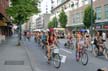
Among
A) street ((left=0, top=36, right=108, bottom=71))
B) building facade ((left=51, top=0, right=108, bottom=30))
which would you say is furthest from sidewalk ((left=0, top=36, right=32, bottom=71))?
building facade ((left=51, top=0, right=108, bottom=30))

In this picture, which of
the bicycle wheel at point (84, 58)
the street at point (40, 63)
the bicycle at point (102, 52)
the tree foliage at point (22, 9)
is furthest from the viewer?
the tree foliage at point (22, 9)

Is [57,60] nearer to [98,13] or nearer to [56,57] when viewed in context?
[56,57]

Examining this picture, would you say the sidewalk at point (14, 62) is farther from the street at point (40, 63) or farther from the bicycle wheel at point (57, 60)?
the bicycle wheel at point (57, 60)

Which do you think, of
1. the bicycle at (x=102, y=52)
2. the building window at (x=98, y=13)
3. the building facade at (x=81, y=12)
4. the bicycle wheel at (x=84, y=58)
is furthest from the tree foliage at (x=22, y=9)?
the building window at (x=98, y=13)

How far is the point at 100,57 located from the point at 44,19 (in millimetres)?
159673

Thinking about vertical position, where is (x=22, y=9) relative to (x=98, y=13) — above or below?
below

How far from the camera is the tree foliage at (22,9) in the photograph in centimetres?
3575

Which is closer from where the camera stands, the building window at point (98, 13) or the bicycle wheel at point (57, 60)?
the bicycle wheel at point (57, 60)

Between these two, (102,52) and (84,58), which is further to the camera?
(102,52)

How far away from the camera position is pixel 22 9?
35.7 m

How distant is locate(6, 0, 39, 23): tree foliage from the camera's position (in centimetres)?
3575

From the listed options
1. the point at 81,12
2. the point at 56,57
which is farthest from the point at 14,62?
the point at 81,12

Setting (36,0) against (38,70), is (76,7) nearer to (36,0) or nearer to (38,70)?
(36,0)

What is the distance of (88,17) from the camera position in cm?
6688
